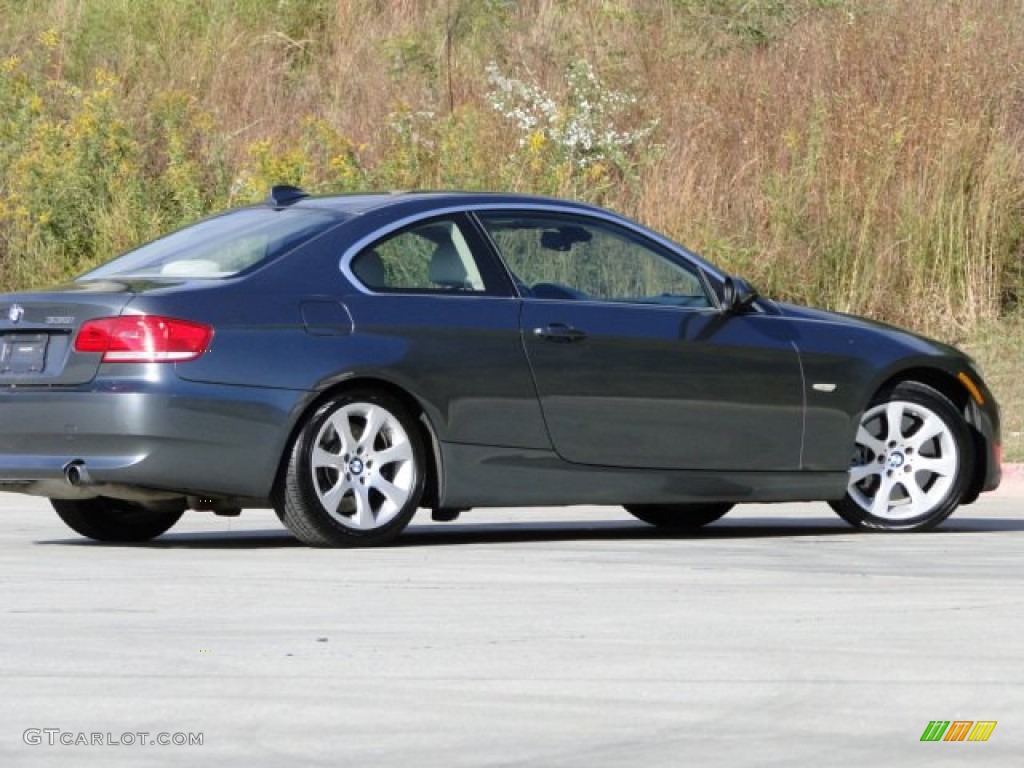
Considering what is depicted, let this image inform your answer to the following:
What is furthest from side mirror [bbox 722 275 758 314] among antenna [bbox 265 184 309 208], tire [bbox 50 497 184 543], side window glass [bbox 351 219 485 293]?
tire [bbox 50 497 184 543]

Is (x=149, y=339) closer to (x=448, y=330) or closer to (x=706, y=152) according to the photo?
(x=448, y=330)

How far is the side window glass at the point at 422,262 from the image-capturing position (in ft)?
34.1

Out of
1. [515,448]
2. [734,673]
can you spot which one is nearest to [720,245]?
[515,448]

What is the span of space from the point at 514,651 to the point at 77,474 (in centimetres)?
314

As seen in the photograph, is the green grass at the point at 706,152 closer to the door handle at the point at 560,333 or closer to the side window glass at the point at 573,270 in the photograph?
the side window glass at the point at 573,270

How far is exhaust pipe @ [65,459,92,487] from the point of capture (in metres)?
9.80

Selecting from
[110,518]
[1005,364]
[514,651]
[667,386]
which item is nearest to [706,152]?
[1005,364]

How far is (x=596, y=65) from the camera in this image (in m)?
23.2

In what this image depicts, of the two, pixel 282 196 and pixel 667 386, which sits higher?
pixel 282 196

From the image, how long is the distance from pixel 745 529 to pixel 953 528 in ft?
3.25

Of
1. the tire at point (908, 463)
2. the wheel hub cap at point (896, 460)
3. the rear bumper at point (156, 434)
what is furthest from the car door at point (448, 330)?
the wheel hub cap at point (896, 460)

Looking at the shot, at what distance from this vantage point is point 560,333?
10.6m

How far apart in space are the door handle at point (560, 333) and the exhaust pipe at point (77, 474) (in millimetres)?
1990

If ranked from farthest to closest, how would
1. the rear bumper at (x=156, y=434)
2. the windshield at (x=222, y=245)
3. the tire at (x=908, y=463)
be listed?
the tire at (x=908, y=463), the windshield at (x=222, y=245), the rear bumper at (x=156, y=434)
